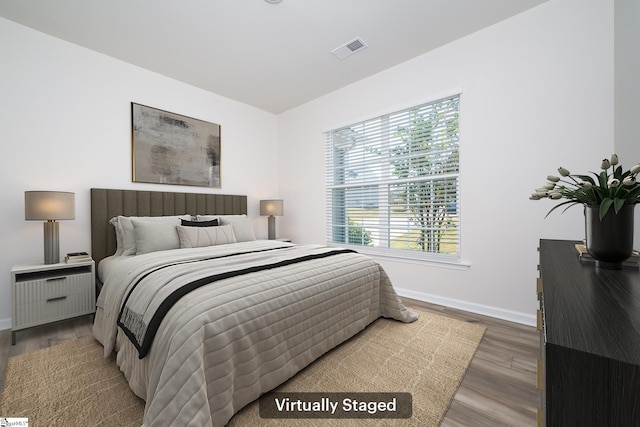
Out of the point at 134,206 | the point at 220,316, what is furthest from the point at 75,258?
the point at 220,316

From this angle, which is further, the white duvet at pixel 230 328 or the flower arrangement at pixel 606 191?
the white duvet at pixel 230 328

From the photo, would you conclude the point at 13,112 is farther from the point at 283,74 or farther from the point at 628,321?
the point at 628,321

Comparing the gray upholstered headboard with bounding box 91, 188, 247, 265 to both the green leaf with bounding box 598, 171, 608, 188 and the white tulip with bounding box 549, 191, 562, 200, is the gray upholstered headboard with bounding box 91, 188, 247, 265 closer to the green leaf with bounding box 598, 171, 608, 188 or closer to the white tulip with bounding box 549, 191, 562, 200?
the white tulip with bounding box 549, 191, 562, 200

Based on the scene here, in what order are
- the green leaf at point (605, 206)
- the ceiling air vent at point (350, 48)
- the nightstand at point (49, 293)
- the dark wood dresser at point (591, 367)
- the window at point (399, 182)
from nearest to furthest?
the dark wood dresser at point (591, 367) → the green leaf at point (605, 206) → the nightstand at point (49, 293) → the ceiling air vent at point (350, 48) → the window at point (399, 182)

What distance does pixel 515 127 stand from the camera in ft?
8.13

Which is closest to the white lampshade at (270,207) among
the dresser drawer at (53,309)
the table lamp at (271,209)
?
the table lamp at (271,209)

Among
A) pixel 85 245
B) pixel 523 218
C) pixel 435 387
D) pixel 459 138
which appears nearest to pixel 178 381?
pixel 435 387

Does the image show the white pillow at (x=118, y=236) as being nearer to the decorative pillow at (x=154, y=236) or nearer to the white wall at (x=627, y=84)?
the decorative pillow at (x=154, y=236)

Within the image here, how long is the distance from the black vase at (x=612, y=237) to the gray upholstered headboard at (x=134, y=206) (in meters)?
3.72

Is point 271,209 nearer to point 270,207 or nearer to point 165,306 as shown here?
point 270,207

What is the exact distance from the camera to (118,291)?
181cm

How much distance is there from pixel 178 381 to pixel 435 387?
138 cm

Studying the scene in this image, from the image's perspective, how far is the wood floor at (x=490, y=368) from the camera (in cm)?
138

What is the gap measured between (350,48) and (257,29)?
98 centimetres
